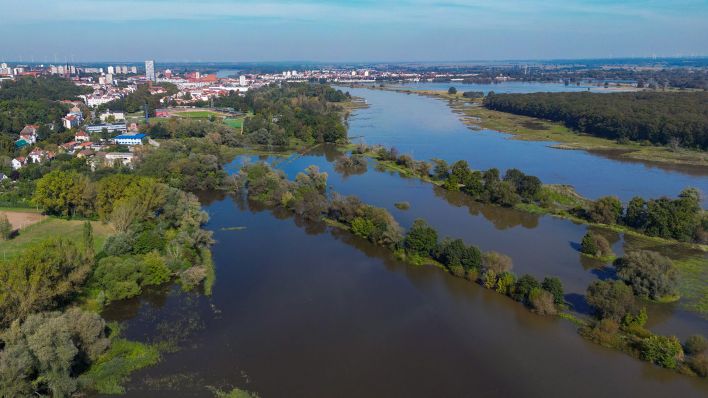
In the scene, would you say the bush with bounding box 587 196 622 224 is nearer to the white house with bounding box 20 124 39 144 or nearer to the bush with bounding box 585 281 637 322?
the bush with bounding box 585 281 637 322

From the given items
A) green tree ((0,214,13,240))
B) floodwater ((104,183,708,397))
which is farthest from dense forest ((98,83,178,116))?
floodwater ((104,183,708,397))

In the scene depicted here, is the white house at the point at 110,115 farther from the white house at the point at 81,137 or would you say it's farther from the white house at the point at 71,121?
the white house at the point at 81,137

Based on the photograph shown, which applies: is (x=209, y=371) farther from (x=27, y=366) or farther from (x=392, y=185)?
(x=392, y=185)

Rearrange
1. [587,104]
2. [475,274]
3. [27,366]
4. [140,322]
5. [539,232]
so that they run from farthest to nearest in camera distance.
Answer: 1. [587,104]
2. [539,232]
3. [475,274]
4. [140,322]
5. [27,366]

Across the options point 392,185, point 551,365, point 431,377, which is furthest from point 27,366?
point 392,185

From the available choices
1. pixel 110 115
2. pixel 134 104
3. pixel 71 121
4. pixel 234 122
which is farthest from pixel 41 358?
pixel 134 104

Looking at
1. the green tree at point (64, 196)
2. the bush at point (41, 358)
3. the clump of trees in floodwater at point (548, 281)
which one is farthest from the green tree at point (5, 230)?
the clump of trees in floodwater at point (548, 281)
